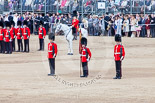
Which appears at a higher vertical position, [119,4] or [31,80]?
[119,4]

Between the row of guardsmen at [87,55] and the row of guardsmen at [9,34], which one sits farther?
the row of guardsmen at [9,34]

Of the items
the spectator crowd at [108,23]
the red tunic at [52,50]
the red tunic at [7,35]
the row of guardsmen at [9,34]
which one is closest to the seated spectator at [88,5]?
the spectator crowd at [108,23]

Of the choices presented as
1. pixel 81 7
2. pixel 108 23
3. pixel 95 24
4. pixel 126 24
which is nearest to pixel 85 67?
pixel 126 24

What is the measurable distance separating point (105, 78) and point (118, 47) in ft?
4.00

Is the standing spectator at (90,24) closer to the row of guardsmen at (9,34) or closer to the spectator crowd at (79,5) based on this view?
the spectator crowd at (79,5)

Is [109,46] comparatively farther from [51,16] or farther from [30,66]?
[30,66]

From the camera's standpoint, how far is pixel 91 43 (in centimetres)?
3497

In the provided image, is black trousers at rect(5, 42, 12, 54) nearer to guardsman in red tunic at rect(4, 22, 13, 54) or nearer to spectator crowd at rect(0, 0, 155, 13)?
guardsman in red tunic at rect(4, 22, 13, 54)

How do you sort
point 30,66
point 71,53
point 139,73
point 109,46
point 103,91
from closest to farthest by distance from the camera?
point 103,91 → point 139,73 → point 30,66 → point 71,53 → point 109,46

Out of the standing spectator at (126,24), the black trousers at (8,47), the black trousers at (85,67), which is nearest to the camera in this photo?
the black trousers at (85,67)

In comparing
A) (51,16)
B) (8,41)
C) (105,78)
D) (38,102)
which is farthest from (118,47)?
(51,16)

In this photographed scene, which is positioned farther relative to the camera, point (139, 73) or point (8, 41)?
point (8, 41)

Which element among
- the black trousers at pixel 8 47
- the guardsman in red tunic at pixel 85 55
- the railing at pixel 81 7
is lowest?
the black trousers at pixel 8 47

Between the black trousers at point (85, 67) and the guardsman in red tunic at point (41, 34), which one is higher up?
the guardsman in red tunic at point (41, 34)
